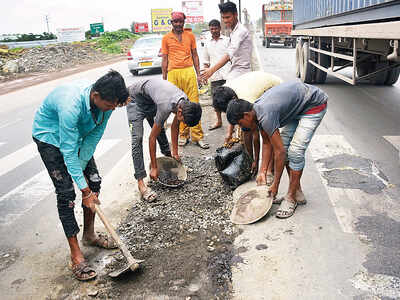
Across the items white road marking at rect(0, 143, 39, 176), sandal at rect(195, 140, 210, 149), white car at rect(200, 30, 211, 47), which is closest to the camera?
white road marking at rect(0, 143, 39, 176)

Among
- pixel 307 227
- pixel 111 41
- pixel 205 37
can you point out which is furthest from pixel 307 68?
pixel 111 41

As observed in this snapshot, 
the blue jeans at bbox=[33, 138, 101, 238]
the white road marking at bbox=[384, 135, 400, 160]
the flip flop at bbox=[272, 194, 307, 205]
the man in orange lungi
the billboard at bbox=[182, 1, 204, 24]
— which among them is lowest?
the flip flop at bbox=[272, 194, 307, 205]

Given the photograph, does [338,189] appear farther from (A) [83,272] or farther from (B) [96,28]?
(B) [96,28]

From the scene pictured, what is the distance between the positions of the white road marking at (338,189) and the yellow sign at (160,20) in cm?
4017

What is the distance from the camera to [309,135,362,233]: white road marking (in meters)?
3.37

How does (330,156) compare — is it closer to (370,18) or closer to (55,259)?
(370,18)

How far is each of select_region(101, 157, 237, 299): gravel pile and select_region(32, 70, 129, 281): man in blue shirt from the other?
1.53 feet

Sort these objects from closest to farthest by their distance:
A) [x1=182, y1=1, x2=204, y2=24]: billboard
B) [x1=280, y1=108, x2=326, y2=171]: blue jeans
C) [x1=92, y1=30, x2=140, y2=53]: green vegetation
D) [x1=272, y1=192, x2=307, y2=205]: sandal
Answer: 1. [x1=280, y1=108, x2=326, y2=171]: blue jeans
2. [x1=272, y1=192, x2=307, y2=205]: sandal
3. [x1=182, y1=1, x2=204, y2=24]: billboard
4. [x1=92, y1=30, x2=140, y2=53]: green vegetation

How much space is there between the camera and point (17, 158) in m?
5.93

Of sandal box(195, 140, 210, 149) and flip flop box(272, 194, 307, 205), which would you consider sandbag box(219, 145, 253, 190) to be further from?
sandal box(195, 140, 210, 149)

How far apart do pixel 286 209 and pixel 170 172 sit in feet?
5.03

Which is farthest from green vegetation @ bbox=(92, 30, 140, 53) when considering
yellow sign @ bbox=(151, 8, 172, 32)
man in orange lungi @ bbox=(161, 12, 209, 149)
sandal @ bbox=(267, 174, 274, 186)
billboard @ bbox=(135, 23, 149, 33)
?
sandal @ bbox=(267, 174, 274, 186)

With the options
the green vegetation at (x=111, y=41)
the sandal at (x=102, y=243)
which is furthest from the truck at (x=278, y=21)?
the sandal at (x=102, y=243)

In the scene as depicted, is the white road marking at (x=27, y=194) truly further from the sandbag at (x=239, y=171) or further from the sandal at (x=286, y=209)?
the sandal at (x=286, y=209)
